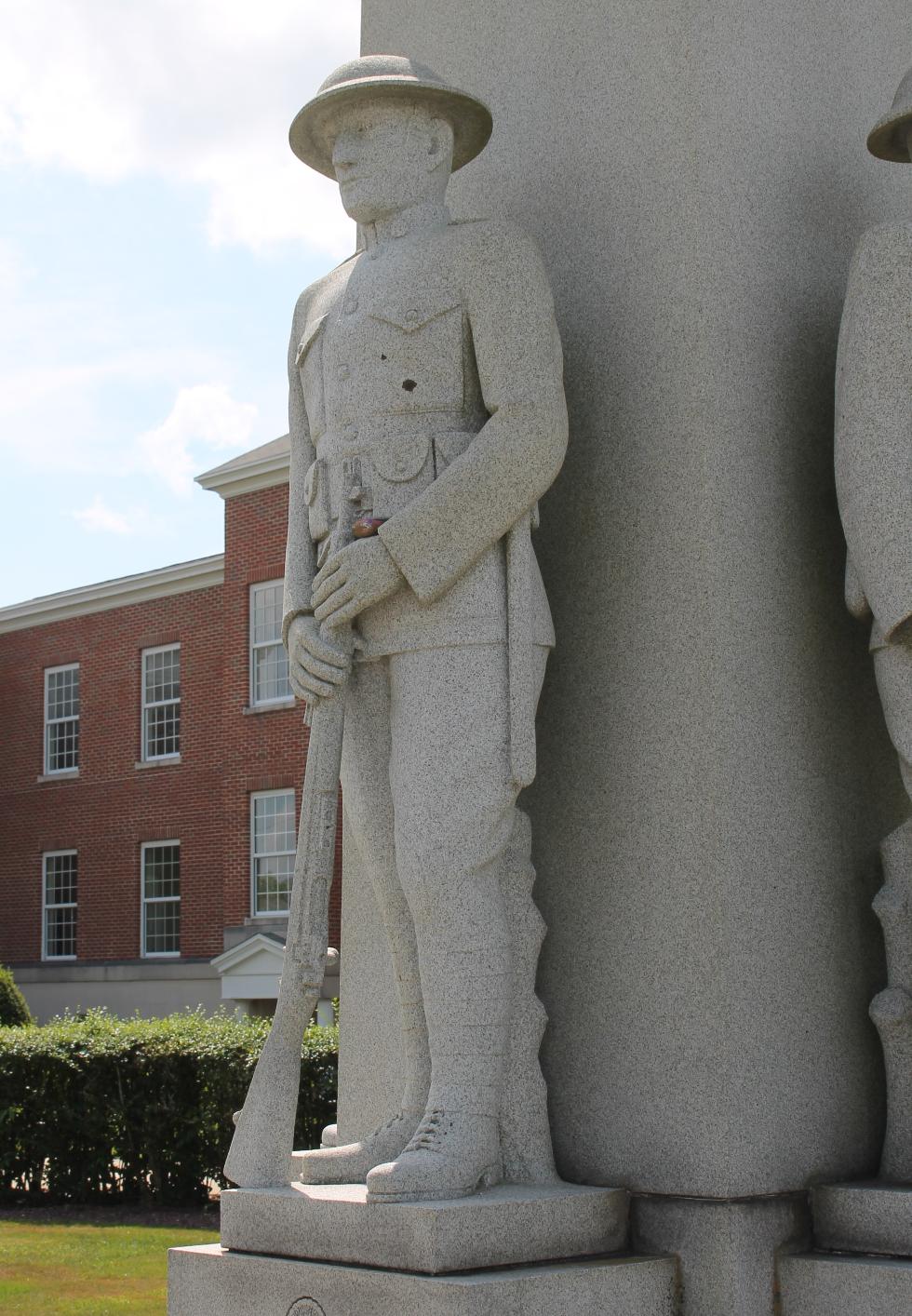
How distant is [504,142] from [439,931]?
248 cm

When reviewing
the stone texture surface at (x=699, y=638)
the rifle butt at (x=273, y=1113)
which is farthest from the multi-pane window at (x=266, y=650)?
the rifle butt at (x=273, y=1113)

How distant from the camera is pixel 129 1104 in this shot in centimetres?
1277

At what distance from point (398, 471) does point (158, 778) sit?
1192 inches

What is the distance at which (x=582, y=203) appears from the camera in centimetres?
500

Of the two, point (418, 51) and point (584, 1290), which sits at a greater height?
point (418, 51)

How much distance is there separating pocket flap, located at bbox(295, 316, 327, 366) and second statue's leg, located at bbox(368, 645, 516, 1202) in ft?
3.46

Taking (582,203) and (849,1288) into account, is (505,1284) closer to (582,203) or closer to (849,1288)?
(849,1288)

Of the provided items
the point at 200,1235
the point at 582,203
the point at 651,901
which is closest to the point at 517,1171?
the point at 651,901

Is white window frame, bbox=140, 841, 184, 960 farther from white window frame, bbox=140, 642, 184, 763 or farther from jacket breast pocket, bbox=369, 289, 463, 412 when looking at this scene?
jacket breast pocket, bbox=369, 289, 463, 412

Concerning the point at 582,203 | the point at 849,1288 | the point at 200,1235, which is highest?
the point at 582,203

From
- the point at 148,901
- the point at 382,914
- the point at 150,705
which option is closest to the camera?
the point at 382,914

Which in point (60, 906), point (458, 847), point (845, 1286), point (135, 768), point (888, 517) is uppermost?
point (135, 768)

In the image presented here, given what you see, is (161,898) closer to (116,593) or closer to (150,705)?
(150,705)

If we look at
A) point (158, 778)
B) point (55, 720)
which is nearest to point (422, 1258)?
point (158, 778)
